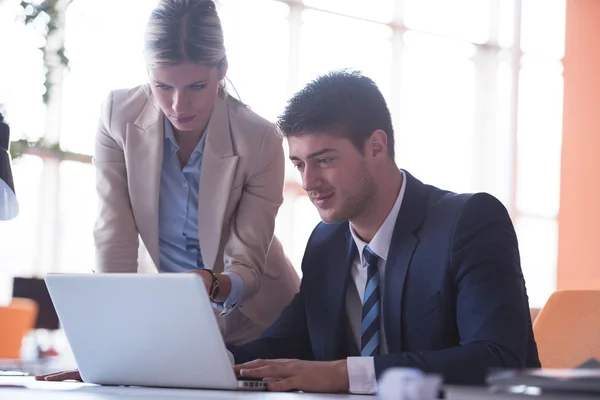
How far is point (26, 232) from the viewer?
683cm

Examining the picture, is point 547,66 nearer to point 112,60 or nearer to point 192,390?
point 112,60

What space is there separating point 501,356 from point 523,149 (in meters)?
7.57

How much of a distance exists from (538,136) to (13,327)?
18.4 feet

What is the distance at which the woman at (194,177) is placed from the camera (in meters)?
2.29

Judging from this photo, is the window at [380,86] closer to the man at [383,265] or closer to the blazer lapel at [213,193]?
the blazer lapel at [213,193]

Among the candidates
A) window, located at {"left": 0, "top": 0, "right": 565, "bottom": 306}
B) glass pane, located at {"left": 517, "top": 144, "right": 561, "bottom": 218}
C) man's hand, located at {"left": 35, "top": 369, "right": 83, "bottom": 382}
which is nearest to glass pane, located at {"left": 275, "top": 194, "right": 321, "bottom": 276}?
window, located at {"left": 0, "top": 0, "right": 565, "bottom": 306}

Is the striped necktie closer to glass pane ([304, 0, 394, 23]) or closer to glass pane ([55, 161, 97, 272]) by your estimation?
glass pane ([55, 161, 97, 272])

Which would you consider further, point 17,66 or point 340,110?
point 17,66

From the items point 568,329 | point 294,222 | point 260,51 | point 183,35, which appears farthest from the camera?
point 294,222

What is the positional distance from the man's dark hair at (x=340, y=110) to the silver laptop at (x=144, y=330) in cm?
67

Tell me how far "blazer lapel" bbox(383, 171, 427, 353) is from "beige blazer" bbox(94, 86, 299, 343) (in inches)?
16.2

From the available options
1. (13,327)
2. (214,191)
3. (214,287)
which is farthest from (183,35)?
(13,327)

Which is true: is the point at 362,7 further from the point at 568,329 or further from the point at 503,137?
the point at 568,329

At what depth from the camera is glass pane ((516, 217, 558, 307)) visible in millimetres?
8898
